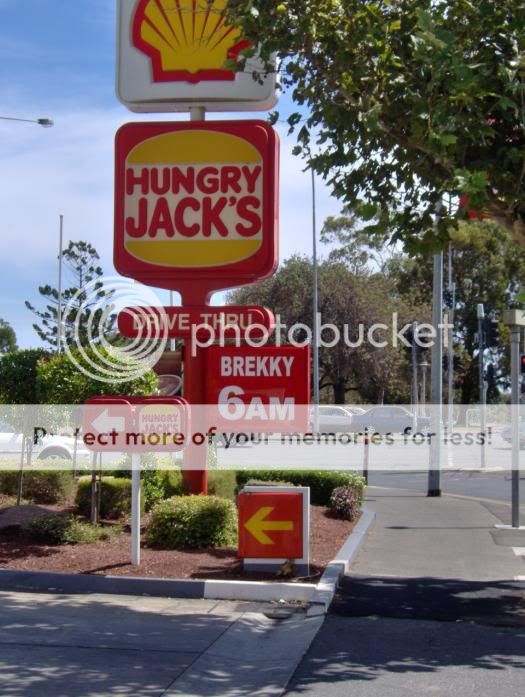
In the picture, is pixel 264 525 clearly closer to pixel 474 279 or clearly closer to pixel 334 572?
pixel 334 572

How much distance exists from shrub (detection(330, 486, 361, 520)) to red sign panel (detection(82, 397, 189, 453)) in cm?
474

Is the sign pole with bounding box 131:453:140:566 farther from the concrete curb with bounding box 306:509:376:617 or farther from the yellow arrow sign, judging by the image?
the concrete curb with bounding box 306:509:376:617

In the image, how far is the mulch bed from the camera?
29.9 feet

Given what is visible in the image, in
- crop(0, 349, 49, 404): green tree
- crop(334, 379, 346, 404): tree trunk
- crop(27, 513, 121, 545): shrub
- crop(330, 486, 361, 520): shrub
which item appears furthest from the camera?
crop(334, 379, 346, 404): tree trunk

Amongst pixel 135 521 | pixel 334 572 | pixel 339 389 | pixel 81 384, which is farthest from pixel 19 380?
pixel 339 389

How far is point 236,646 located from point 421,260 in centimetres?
417

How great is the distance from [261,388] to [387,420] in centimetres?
→ 3579

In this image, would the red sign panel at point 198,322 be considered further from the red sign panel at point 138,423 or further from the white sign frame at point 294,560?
the white sign frame at point 294,560

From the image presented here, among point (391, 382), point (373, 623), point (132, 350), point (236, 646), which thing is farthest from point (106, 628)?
point (391, 382)

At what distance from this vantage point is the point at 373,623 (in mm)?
7707

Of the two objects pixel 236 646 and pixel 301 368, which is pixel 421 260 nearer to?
pixel 301 368

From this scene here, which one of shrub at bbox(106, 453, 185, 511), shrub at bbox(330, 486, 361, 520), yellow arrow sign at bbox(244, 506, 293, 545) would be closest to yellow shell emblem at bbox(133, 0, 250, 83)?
shrub at bbox(106, 453, 185, 511)

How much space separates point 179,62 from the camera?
1133cm

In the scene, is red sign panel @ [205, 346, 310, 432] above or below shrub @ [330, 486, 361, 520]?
above
